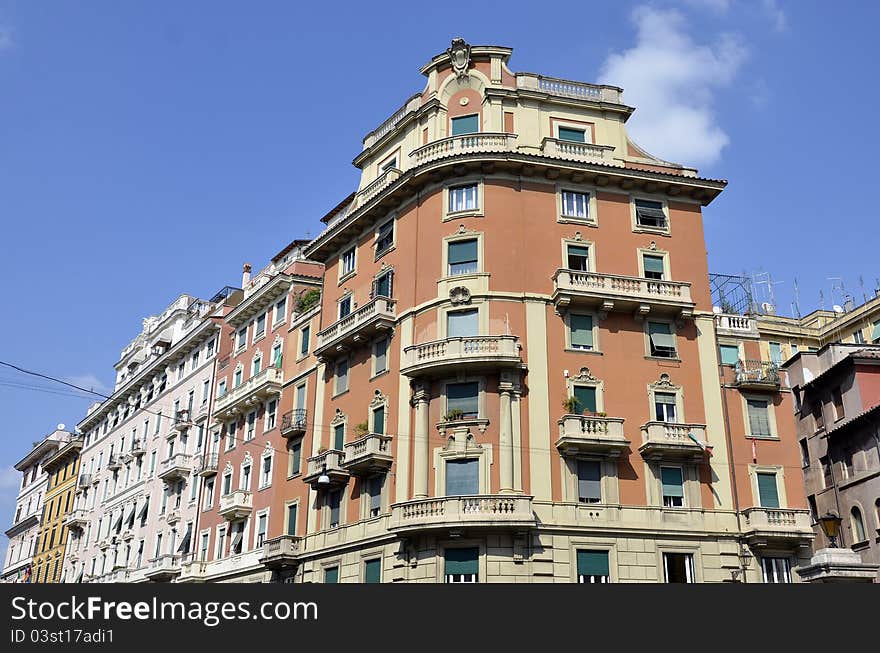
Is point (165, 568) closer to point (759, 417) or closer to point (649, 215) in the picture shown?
point (649, 215)

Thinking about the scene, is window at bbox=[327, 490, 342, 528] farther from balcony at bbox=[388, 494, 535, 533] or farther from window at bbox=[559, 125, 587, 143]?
window at bbox=[559, 125, 587, 143]

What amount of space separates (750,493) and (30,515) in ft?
273

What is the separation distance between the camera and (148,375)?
70000 millimetres

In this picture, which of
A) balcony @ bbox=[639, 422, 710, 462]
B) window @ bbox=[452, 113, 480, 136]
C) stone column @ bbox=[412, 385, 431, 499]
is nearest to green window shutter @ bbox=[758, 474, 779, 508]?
balcony @ bbox=[639, 422, 710, 462]

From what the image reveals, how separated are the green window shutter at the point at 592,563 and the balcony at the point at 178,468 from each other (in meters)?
31.3

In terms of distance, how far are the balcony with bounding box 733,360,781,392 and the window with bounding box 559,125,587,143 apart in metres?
12.8

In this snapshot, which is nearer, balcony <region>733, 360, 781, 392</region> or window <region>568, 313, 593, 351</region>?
window <region>568, 313, 593, 351</region>

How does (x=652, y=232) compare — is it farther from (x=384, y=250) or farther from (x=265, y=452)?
(x=265, y=452)

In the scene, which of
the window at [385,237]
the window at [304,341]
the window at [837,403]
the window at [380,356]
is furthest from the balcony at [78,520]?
the window at [837,403]

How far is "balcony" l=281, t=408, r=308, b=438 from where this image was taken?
45.1m

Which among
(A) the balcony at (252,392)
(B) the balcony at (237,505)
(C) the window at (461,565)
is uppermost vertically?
(A) the balcony at (252,392)

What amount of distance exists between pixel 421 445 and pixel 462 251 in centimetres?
886

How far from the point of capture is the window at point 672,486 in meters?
36.2

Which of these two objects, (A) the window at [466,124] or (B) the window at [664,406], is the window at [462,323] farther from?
(A) the window at [466,124]
